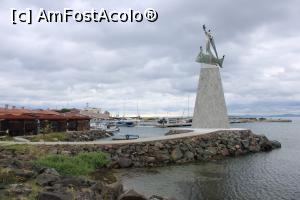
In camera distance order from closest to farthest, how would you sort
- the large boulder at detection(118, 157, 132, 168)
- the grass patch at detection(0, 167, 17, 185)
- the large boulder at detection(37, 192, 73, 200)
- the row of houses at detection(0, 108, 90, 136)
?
the large boulder at detection(37, 192, 73, 200), the grass patch at detection(0, 167, 17, 185), the large boulder at detection(118, 157, 132, 168), the row of houses at detection(0, 108, 90, 136)

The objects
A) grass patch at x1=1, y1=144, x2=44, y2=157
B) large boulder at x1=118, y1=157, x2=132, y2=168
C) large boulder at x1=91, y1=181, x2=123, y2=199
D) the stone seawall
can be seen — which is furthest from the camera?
the stone seawall

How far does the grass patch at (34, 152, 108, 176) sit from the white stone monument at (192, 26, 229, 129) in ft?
68.8

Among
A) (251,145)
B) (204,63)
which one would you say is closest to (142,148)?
(251,145)

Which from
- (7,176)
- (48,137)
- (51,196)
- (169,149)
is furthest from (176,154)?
(51,196)

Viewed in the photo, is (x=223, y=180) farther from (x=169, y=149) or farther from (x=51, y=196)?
(x=51, y=196)

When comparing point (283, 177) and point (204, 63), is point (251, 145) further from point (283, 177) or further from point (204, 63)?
point (283, 177)

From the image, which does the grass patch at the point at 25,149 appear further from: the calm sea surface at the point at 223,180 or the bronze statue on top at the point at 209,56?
the bronze statue on top at the point at 209,56

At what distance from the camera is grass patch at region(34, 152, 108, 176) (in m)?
21.6

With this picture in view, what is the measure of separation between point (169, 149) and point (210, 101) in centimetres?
1358

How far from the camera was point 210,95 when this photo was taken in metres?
46.6

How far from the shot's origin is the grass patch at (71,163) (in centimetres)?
2158

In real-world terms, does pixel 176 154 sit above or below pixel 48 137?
below

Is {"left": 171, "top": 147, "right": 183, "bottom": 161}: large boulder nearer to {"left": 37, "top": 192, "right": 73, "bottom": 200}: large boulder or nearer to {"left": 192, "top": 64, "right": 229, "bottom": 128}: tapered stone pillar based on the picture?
{"left": 192, "top": 64, "right": 229, "bottom": 128}: tapered stone pillar

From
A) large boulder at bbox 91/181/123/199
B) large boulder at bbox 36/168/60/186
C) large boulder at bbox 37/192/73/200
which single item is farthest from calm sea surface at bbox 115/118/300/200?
large boulder at bbox 37/192/73/200
